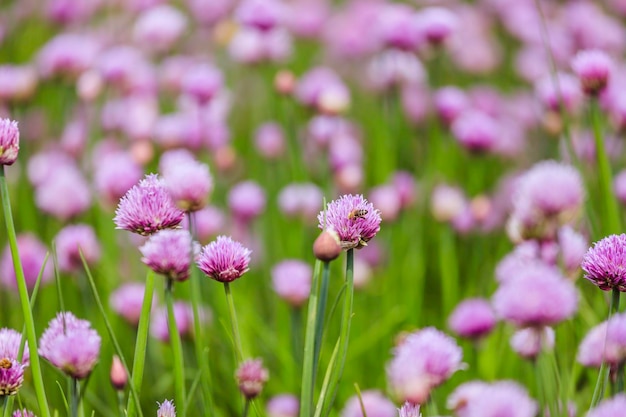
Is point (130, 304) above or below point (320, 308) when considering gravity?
above

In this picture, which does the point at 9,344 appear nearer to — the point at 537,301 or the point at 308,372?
the point at 308,372

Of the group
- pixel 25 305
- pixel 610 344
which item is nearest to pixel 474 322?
pixel 610 344

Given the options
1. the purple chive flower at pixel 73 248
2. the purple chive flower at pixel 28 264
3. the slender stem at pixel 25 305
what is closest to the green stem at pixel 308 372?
the slender stem at pixel 25 305

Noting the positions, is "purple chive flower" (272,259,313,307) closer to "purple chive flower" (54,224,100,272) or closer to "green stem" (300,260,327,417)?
"purple chive flower" (54,224,100,272)

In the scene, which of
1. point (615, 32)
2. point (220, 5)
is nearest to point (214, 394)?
point (220, 5)

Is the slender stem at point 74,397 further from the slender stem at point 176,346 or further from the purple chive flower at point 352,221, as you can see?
the purple chive flower at point 352,221

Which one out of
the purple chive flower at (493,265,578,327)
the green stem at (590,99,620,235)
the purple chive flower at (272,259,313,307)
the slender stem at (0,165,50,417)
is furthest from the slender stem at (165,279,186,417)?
the green stem at (590,99,620,235)

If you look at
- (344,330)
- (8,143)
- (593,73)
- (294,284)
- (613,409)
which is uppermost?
(593,73)
